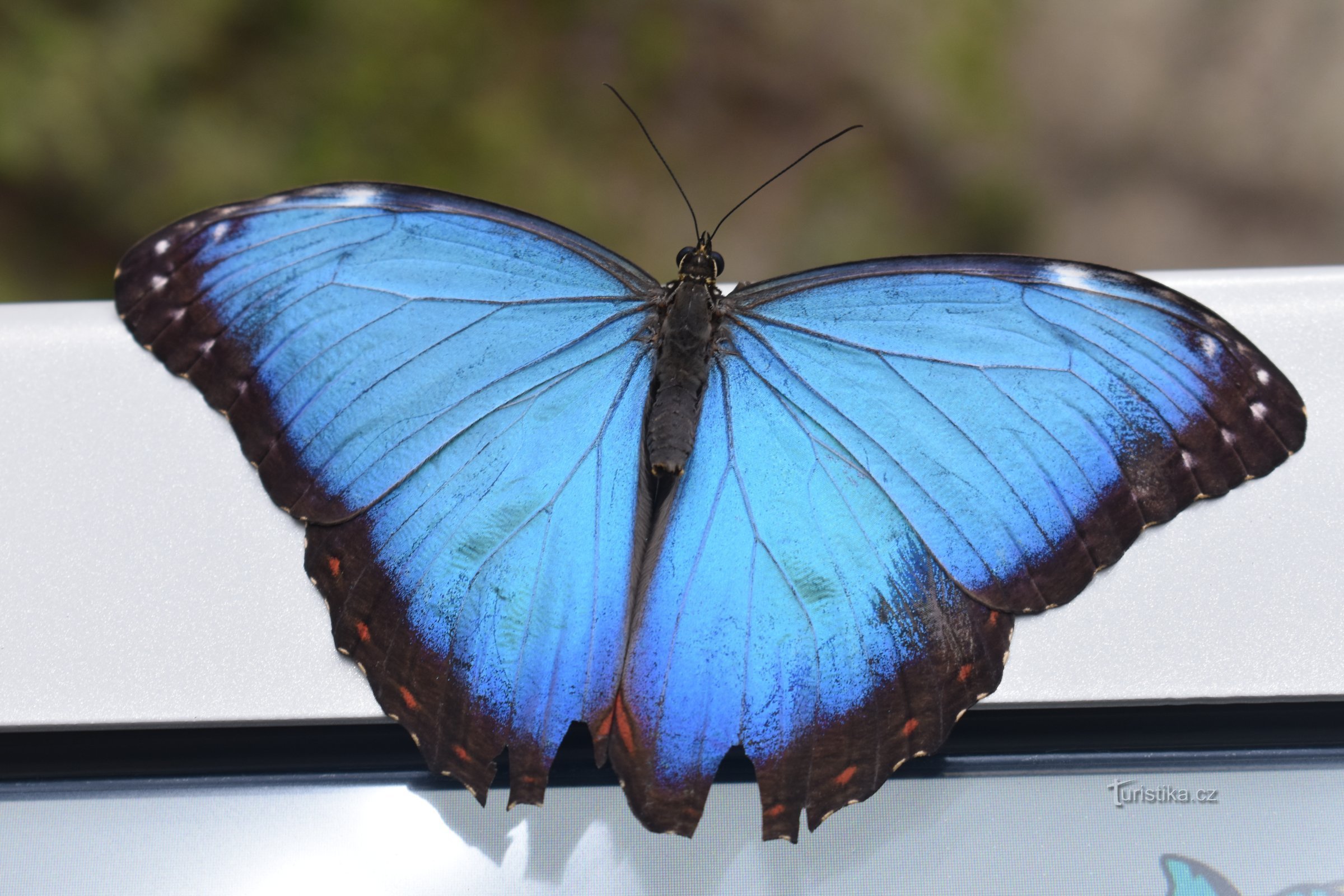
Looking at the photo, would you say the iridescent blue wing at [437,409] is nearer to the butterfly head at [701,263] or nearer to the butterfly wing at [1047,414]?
the butterfly head at [701,263]

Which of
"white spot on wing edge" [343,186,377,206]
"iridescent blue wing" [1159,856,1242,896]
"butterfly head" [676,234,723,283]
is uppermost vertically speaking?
"butterfly head" [676,234,723,283]

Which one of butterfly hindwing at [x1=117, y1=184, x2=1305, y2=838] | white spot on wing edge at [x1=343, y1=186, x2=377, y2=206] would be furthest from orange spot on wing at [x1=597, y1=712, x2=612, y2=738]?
white spot on wing edge at [x1=343, y1=186, x2=377, y2=206]

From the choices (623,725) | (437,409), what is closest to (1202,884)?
(623,725)

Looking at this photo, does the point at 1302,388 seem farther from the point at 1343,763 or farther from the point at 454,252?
the point at 454,252

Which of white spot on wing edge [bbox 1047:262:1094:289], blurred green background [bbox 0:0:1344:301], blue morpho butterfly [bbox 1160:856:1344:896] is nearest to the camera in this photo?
blue morpho butterfly [bbox 1160:856:1344:896]

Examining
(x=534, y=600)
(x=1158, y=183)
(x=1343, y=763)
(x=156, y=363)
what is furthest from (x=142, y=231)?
(x=1158, y=183)

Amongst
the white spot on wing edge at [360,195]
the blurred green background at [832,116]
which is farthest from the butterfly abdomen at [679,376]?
the blurred green background at [832,116]

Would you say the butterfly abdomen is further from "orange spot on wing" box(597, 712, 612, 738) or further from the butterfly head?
"orange spot on wing" box(597, 712, 612, 738)
